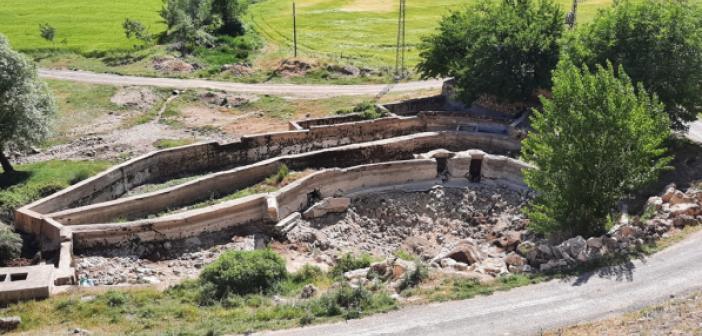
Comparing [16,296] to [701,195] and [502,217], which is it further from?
[701,195]

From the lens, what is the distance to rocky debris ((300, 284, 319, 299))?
63.8ft

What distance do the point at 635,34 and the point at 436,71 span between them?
44.7 ft

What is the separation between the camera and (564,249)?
20.2 meters

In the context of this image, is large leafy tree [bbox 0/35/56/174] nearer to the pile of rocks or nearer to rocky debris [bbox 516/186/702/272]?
the pile of rocks

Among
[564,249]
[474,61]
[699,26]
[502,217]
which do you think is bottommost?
[502,217]

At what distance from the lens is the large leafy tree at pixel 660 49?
28141mm

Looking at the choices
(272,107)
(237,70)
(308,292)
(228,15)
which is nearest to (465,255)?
(308,292)

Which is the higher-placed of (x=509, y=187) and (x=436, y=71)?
(x=436, y=71)

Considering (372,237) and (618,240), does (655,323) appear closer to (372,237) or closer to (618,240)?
(618,240)

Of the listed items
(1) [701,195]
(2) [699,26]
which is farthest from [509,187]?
(2) [699,26]

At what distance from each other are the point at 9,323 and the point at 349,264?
33.5 ft

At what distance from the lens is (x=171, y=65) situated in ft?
172

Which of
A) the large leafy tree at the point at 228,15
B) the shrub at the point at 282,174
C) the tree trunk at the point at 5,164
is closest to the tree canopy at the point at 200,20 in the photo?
the large leafy tree at the point at 228,15

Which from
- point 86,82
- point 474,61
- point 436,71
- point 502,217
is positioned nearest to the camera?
point 502,217
